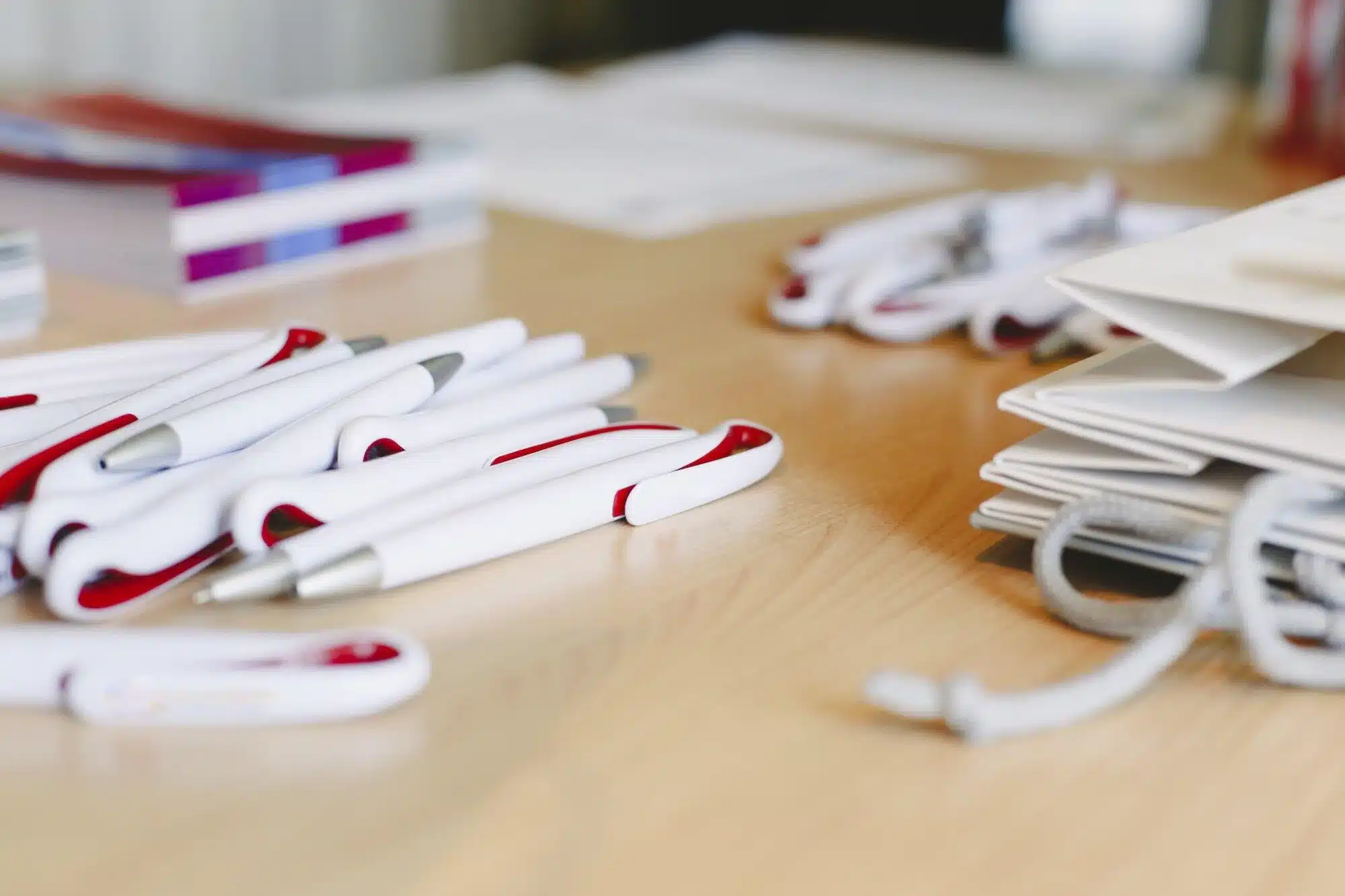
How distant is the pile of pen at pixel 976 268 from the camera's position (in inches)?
27.2

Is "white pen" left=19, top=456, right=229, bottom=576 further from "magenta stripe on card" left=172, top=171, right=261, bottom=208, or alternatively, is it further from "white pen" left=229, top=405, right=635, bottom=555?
"magenta stripe on card" left=172, top=171, right=261, bottom=208

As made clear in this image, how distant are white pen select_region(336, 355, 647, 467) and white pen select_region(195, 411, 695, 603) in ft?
0.07

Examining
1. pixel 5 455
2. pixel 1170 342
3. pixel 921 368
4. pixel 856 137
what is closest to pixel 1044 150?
pixel 856 137

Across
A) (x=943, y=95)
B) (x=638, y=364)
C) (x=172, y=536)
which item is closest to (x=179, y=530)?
(x=172, y=536)

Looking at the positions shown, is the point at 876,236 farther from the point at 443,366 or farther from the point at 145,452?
the point at 145,452

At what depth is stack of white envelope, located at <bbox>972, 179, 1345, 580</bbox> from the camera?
1.32 ft

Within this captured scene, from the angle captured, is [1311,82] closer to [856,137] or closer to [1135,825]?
[856,137]

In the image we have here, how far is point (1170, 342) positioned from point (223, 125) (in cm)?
63

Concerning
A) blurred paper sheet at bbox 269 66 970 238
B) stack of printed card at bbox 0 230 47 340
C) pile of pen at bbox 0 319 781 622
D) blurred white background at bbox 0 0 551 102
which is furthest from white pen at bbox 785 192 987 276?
blurred white background at bbox 0 0 551 102

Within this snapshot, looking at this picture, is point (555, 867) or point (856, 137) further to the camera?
point (856, 137)

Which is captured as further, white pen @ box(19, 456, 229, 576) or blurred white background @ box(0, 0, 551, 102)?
blurred white background @ box(0, 0, 551, 102)

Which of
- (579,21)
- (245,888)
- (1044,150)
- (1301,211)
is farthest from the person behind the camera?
(579,21)

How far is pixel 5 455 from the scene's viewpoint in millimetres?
437

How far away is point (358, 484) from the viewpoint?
0.43 meters
